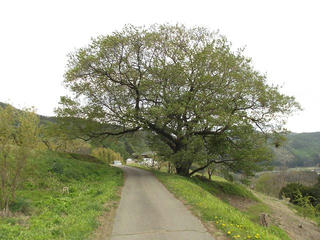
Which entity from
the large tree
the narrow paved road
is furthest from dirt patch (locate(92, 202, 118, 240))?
the large tree

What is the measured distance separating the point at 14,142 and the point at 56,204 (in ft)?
10.9

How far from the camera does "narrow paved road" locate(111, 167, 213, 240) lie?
23.1ft

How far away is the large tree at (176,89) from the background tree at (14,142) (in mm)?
9839

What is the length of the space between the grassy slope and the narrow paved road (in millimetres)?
894

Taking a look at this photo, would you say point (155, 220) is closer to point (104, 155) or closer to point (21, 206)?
point (21, 206)

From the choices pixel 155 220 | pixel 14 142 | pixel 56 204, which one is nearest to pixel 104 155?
pixel 56 204

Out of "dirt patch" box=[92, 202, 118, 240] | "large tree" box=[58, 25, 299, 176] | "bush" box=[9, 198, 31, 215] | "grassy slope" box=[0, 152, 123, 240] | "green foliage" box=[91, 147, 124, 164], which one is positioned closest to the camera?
"dirt patch" box=[92, 202, 118, 240]

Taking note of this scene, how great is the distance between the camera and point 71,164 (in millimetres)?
19328

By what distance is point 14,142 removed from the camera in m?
10.4

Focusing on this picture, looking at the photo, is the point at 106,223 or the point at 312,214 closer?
the point at 106,223

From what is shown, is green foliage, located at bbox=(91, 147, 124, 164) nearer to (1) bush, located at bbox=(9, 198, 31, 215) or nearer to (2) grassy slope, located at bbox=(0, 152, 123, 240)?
(2) grassy slope, located at bbox=(0, 152, 123, 240)

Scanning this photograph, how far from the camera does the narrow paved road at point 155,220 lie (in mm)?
7051

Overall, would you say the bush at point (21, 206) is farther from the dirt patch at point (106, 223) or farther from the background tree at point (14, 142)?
the dirt patch at point (106, 223)

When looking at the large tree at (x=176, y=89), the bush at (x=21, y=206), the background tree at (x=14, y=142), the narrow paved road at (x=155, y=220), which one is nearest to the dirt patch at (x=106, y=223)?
the narrow paved road at (x=155, y=220)
